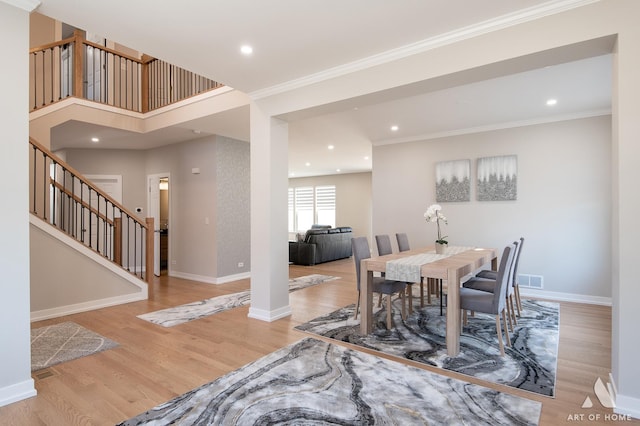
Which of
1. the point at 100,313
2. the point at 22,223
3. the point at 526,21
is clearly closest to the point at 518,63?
the point at 526,21

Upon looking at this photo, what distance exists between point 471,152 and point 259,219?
12.8 ft

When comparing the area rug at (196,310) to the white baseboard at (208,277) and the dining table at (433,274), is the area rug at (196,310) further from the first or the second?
the dining table at (433,274)

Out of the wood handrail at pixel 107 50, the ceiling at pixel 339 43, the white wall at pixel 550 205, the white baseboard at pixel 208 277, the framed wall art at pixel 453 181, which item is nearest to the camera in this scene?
the ceiling at pixel 339 43

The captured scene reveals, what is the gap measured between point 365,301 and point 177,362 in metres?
1.86

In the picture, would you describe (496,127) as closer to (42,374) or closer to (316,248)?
(316,248)

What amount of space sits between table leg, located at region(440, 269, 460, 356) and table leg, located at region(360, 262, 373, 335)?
32.4 inches

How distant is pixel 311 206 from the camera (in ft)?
42.4

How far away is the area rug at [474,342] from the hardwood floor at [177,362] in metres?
0.11

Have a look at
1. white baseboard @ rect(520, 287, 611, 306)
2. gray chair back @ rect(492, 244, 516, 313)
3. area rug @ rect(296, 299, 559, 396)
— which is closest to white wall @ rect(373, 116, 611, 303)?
white baseboard @ rect(520, 287, 611, 306)

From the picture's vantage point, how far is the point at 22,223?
2.43m

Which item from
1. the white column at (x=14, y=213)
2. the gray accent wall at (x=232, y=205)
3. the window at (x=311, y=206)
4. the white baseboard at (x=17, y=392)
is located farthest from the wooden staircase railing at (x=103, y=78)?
the window at (x=311, y=206)

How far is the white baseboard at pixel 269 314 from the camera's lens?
413cm

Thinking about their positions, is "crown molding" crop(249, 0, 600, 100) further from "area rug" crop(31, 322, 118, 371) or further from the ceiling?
"area rug" crop(31, 322, 118, 371)

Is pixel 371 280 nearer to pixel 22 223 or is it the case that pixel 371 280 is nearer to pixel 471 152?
pixel 22 223
